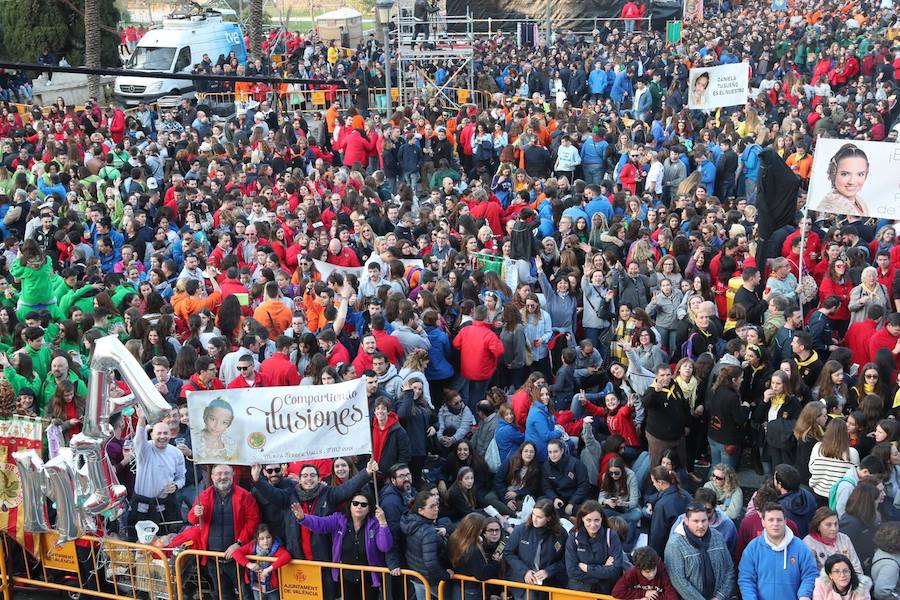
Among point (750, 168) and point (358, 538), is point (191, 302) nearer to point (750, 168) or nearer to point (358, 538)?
point (358, 538)

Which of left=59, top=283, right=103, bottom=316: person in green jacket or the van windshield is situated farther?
the van windshield

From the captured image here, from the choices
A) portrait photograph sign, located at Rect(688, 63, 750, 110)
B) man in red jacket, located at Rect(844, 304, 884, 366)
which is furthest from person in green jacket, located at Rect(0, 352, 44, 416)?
portrait photograph sign, located at Rect(688, 63, 750, 110)

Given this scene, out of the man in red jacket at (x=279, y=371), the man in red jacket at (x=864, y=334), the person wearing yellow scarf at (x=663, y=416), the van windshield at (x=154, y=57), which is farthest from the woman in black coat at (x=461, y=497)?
the van windshield at (x=154, y=57)

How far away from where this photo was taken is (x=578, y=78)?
92.6ft

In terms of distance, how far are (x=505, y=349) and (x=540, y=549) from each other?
3.59 m

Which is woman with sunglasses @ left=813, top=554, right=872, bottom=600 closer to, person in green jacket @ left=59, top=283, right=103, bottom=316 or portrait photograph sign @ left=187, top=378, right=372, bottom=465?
portrait photograph sign @ left=187, top=378, right=372, bottom=465

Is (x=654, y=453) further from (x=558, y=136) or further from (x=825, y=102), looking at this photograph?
(x=825, y=102)

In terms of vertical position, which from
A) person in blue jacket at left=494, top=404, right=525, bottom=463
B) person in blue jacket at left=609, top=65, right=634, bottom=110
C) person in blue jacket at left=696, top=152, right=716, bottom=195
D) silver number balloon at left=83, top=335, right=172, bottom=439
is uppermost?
person in blue jacket at left=609, top=65, right=634, bottom=110

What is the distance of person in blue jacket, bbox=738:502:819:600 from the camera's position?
23.7 ft

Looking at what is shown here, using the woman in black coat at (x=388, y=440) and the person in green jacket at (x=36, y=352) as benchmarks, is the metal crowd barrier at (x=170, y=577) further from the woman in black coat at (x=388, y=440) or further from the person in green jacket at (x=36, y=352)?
the person in green jacket at (x=36, y=352)

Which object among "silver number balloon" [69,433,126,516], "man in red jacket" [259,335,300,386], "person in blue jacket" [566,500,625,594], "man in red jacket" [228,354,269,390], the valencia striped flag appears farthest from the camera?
"man in red jacket" [259,335,300,386]

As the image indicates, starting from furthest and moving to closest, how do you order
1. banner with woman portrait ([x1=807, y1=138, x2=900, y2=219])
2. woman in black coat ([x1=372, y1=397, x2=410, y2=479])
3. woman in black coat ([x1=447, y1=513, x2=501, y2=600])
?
1. banner with woman portrait ([x1=807, y1=138, x2=900, y2=219])
2. woman in black coat ([x1=372, y1=397, x2=410, y2=479])
3. woman in black coat ([x1=447, y1=513, x2=501, y2=600])

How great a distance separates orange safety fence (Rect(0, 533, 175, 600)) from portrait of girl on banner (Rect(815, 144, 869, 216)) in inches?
302

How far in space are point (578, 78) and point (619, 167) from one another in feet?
37.3
